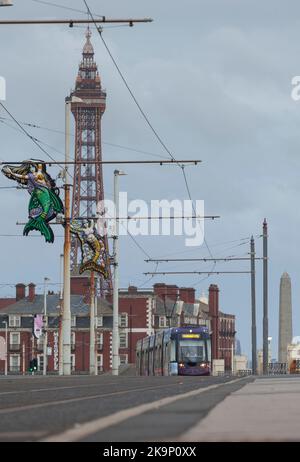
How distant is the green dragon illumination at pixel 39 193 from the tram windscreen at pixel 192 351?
62.8 feet

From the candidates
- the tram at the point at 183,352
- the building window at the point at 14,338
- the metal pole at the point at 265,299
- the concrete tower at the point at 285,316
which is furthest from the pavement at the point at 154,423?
the building window at the point at 14,338

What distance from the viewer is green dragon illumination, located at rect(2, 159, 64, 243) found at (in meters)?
52.0

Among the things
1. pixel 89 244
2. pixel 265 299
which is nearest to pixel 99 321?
pixel 265 299

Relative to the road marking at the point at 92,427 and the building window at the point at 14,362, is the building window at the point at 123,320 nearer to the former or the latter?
the building window at the point at 14,362

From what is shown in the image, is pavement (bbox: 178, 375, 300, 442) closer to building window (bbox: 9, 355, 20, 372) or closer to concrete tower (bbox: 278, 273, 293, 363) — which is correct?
concrete tower (bbox: 278, 273, 293, 363)

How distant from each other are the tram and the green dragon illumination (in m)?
18.8

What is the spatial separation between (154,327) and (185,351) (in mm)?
81139

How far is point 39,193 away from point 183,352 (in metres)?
21.7

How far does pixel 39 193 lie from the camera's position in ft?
174

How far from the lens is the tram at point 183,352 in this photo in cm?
7175

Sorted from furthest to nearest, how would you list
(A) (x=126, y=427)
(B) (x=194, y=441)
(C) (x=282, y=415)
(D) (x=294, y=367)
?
(D) (x=294, y=367)
(C) (x=282, y=415)
(A) (x=126, y=427)
(B) (x=194, y=441)
